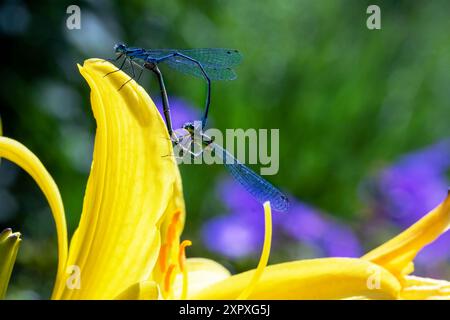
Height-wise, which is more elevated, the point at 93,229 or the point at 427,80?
the point at 427,80

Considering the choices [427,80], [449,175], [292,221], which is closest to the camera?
[292,221]

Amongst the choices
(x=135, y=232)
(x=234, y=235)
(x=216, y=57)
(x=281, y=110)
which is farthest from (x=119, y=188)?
(x=281, y=110)

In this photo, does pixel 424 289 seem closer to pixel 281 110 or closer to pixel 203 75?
pixel 203 75

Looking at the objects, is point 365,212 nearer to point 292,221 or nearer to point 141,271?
point 292,221

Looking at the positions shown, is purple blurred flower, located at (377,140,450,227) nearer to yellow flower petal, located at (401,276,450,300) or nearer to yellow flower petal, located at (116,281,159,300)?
yellow flower petal, located at (401,276,450,300)

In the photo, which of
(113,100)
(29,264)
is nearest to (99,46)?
(29,264)

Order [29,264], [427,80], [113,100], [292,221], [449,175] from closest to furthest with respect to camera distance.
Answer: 1. [113,100]
2. [29,264]
3. [292,221]
4. [449,175]
5. [427,80]

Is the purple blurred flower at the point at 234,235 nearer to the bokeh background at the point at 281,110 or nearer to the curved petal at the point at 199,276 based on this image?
the bokeh background at the point at 281,110
